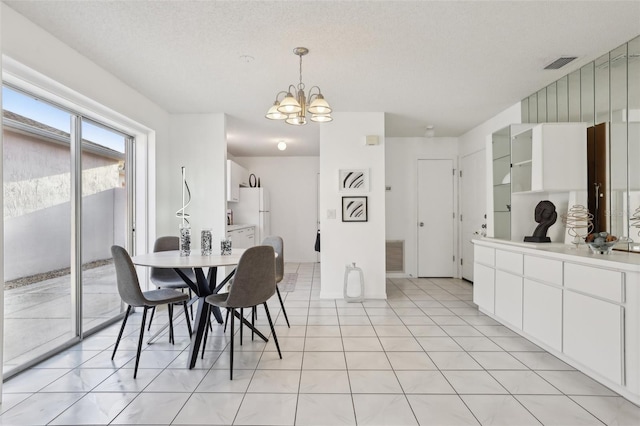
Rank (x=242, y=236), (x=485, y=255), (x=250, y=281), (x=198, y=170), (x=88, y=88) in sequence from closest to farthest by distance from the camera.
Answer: (x=250, y=281)
(x=88, y=88)
(x=485, y=255)
(x=198, y=170)
(x=242, y=236)

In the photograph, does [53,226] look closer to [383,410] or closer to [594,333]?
[383,410]

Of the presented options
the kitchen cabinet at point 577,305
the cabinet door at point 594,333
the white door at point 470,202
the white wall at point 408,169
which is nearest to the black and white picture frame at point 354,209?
the white wall at point 408,169

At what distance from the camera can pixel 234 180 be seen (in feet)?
20.2

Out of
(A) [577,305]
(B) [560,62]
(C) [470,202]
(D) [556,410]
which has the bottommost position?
(D) [556,410]

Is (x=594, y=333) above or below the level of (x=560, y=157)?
below

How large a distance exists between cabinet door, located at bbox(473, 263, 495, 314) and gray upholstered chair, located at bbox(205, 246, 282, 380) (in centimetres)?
231

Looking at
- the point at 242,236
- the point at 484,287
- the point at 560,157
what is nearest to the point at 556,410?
the point at 484,287

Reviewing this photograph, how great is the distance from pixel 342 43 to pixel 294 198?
537cm

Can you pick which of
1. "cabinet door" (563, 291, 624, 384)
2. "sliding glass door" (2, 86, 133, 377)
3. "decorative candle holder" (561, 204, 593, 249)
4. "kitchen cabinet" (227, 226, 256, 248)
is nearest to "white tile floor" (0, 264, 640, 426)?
"cabinet door" (563, 291, 624, 384)

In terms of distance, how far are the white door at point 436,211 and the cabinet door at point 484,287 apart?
1.99m

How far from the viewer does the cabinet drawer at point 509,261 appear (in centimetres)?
309

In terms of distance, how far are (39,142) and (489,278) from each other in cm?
428

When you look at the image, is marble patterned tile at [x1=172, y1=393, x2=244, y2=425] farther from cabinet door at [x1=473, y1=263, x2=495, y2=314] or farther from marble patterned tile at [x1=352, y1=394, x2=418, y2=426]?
cabinet door at [x1=473, y1=263, x2=495, y2=314]

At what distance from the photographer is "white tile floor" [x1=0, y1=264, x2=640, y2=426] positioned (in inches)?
75.8
